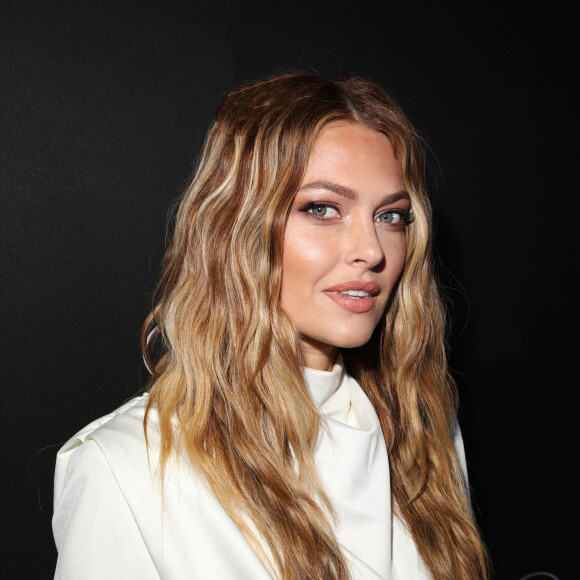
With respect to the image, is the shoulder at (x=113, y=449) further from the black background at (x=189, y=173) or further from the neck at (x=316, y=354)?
the black background at (x=189, y=173)

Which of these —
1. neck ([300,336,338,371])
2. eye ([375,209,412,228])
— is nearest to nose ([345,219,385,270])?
eye ([375,209,412,228])

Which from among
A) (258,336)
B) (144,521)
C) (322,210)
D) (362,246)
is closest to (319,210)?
(322,210)

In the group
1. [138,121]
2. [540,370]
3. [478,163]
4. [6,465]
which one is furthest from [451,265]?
[6,465]

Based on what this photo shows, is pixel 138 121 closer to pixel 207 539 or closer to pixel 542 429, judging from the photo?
pixel 207 539

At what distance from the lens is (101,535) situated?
1160mm

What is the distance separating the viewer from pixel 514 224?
221 centimetres

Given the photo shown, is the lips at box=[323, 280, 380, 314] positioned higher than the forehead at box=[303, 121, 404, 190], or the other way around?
the forehead at box=[303, 121, 404, 190]

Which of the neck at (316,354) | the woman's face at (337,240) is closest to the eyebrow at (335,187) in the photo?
the woman's face at (337,240)

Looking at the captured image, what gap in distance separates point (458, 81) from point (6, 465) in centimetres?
175

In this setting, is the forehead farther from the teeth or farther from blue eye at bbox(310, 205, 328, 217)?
the teeth

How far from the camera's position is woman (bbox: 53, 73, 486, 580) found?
1191 millimetres

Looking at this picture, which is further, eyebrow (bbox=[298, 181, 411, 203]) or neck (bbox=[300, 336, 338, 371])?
neck (bbox=[300, 336, 338, 371])

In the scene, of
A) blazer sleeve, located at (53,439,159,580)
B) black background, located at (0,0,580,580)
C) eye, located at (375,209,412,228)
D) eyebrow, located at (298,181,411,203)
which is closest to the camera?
blazer sleeve, located at (53,439,159,580)

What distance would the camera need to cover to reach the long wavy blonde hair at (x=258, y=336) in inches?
49.1
